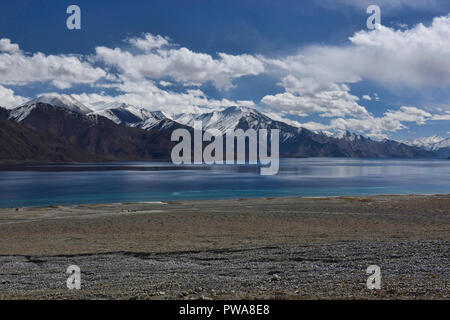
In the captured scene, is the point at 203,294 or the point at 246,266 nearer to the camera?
the point at 203,294

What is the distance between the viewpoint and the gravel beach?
48.1 ft

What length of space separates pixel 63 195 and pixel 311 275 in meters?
81.7

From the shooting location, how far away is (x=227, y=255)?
24750mm

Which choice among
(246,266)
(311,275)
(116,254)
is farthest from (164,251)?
(311,275)

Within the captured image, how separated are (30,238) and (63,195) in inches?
2209

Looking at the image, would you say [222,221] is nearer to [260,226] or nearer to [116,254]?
[260,226]

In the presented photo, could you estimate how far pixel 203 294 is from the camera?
1359cm

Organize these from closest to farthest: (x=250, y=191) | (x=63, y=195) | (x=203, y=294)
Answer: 1. (x=203, y=294)
2. (x=63, y=195)
3. (x=250, y=191)

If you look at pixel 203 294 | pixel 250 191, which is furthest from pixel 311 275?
pixel 250 191

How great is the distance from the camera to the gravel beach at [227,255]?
1466 centimetres

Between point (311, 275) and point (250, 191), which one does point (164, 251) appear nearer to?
point (311, 275)

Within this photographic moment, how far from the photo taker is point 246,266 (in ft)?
67.9
